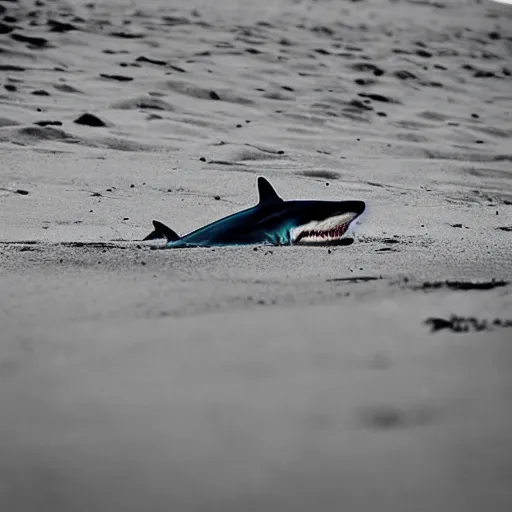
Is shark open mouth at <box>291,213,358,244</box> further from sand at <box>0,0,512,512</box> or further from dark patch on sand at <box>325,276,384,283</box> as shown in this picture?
dark patch on sand at <box>325,276,384,283</box>

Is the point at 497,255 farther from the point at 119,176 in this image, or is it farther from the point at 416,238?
the point at 119,176

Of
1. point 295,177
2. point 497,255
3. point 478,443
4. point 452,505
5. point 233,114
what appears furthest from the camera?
point 233,114

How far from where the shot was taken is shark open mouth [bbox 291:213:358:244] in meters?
2.02

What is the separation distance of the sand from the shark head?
0.08m

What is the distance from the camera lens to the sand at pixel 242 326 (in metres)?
0.73

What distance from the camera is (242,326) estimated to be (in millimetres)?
1192

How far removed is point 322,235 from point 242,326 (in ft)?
3.07

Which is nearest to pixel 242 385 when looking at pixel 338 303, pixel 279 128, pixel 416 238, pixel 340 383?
pixel 340 383

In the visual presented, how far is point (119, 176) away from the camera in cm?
320

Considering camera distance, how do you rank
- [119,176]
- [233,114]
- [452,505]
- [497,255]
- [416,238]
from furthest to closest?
[233,114] < [119,176] < [416,238] < [497,255] < [452,505]

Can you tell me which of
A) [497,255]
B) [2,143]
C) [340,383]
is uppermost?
[340,383]

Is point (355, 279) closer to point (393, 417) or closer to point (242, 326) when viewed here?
point (242, 326)

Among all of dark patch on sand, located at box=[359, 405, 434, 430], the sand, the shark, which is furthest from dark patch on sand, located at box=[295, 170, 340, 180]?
dark patch on sand, located at box=[359, 405, 434, 430]

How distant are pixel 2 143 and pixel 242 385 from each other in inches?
120
